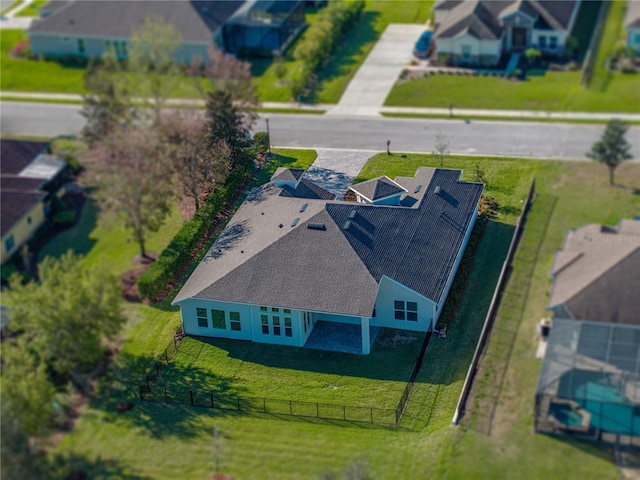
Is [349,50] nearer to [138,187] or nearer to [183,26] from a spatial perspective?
[183,26]

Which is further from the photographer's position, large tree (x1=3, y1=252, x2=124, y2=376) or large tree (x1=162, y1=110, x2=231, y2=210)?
large tree (x1=162, y1=110, x2=231, y2=210)

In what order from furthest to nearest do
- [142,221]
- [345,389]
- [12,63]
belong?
[12,63] < [142,221] < [345,389]

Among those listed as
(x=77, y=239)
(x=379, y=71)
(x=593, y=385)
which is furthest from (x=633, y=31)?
(x=593, y=385)

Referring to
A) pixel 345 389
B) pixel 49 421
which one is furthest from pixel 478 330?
pixel 49 421

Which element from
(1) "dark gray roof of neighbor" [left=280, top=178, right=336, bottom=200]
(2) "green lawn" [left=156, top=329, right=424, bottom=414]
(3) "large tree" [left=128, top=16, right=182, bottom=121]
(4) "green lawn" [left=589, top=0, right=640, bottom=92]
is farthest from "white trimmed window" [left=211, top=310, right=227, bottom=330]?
(4) "green lawn" [left=589, top=0, right=640, bottom=92]

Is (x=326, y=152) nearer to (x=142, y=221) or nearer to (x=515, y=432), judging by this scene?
(x=142, y=221)

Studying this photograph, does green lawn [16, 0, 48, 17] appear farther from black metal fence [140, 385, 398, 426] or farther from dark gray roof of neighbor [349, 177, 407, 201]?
black metal fence [140, 385, 398, 426]

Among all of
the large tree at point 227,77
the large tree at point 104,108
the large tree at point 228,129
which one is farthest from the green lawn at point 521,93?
the large tree at point 104,108
